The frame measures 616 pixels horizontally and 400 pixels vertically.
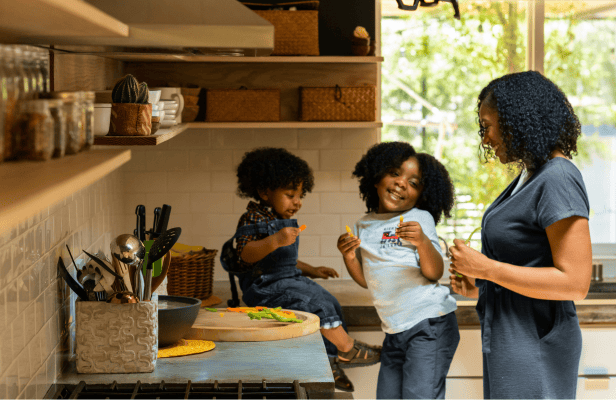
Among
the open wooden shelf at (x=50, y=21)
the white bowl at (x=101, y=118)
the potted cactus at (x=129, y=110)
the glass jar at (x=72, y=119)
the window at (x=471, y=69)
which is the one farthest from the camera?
the window at (x=471, y=69)

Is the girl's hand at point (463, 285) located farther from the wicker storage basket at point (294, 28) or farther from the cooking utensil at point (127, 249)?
the wicker storage basket at point (294, 28)

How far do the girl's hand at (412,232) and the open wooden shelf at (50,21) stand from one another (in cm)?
159

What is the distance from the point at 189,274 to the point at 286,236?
0.66 meters

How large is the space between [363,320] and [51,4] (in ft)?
7.96

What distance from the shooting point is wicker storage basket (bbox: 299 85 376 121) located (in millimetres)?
3225

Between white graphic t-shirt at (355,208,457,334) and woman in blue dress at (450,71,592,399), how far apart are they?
52 centimetres

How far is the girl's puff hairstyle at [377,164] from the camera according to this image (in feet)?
8.82

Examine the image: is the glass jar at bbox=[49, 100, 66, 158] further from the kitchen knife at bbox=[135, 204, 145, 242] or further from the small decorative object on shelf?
the small decorative object on shelf

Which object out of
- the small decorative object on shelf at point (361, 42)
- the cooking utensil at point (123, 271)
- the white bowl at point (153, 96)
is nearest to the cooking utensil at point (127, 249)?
the cooking utensil at point (123, 271)

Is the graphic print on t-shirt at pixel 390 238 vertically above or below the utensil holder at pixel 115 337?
above

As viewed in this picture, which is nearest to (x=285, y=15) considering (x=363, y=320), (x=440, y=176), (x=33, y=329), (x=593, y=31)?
(x=440, y=176)

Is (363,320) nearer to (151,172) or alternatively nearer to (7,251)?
(151,172)

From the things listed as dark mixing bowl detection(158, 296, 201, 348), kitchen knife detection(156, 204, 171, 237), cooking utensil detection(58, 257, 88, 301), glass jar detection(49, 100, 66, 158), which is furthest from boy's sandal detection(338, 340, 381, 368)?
glass jar detection(49, 100, 66, 158)

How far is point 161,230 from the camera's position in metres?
2.04
